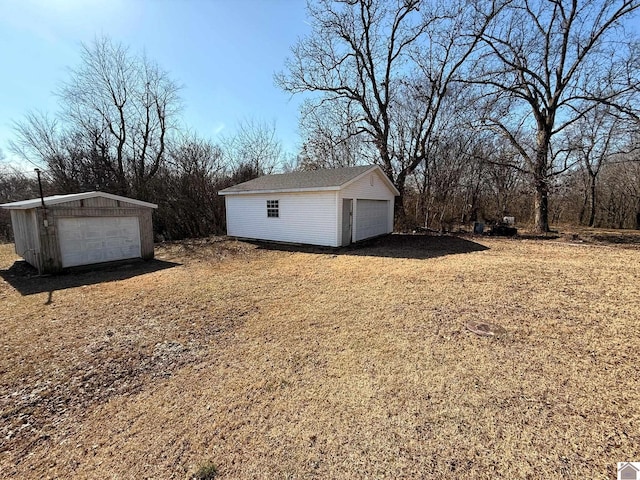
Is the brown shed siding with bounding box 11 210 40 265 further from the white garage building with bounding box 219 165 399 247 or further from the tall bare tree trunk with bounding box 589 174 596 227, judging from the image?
the tall bare tree trunk with bounding box 589 174 596 227

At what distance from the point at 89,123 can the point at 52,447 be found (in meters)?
20.8

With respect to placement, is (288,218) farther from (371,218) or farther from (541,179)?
(541,179)

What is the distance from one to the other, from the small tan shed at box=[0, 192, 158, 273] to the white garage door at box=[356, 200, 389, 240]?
8.00 meters

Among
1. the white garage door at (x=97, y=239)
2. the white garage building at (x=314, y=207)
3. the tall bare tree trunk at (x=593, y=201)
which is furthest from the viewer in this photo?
the tall bare tree trunk at (x=593, y=201)

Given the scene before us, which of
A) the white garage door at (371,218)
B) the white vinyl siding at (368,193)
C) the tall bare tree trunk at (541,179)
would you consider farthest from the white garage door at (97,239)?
the tall bare tree trunk at (541,179)

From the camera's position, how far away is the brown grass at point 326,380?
2.10 metres

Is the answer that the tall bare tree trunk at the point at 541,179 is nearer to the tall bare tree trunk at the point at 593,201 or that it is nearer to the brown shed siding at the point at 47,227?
the tall bare tree trunk at the point at 593,201

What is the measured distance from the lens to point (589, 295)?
5105mm

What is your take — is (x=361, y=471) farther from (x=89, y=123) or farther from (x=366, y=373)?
(x=89, y=123)

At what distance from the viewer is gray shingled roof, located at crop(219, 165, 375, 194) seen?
10.8 metres

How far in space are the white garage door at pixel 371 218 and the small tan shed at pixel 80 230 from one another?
8000 millimetres

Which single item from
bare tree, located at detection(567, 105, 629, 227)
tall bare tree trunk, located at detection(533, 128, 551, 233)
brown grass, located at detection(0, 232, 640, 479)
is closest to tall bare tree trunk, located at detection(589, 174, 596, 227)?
bare tree, located at detection(567, 105, 629, 227)

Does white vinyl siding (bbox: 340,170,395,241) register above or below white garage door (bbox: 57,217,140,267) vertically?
above

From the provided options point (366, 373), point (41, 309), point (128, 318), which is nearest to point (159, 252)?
point (41, 309)
